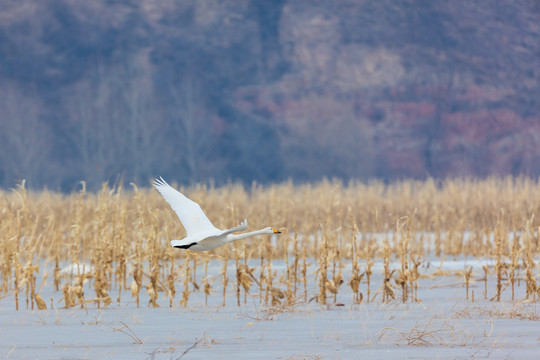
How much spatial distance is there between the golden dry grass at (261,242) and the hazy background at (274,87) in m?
30.3

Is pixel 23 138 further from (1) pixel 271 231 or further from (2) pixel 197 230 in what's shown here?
(1) pixel 271 231

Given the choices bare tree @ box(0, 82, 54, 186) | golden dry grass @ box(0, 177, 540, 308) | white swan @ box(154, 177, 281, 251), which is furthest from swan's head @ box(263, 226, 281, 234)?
bare tree @ box(0, 82, 54, 186)

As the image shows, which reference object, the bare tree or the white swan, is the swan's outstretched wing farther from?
the bare tree

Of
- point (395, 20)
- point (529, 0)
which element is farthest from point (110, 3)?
point (529, 0)

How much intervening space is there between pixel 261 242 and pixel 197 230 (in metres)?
2.87

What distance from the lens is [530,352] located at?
5629 millimetres

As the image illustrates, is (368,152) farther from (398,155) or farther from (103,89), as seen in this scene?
(103,89)

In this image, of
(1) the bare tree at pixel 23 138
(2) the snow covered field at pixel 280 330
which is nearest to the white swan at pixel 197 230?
(2) the snow covered field at pixel 280 330

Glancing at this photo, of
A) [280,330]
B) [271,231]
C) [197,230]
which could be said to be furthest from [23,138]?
[271,231]

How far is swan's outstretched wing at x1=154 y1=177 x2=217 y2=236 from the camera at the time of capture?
20.0ft

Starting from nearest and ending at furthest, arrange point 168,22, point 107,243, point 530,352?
point 530,352
point 107,243
point 168,22

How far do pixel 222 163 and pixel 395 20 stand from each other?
1757 centimetres

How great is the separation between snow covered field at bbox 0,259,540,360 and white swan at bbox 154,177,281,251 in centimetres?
70

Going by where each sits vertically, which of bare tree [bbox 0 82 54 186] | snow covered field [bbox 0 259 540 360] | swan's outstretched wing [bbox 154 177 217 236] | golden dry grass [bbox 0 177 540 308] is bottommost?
snow covered field [bbox 0 259 540 360]
